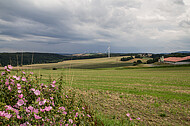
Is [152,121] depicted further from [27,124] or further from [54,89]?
[27,124]

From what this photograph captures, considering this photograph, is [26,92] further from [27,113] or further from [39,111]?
[39,111]

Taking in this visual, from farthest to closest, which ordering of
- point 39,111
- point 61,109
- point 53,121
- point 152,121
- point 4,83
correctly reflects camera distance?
point 152,121
point 4,83
point 61,109
point 53,121
point 39,111

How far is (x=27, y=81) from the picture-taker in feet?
12.8

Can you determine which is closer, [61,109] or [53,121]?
[53,121]

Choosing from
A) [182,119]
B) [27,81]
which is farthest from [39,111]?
[182,119]

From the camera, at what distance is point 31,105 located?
3146 mm

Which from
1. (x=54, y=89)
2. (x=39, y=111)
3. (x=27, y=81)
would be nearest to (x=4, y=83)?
(x=27, y=81)

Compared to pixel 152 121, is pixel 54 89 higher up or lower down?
higher up

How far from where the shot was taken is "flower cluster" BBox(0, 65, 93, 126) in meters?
2.64

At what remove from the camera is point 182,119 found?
6.81 m

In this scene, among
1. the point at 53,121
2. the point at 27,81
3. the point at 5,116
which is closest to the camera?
the point at 5,116

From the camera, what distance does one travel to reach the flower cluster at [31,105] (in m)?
2.64

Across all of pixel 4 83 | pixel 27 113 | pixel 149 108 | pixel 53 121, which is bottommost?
pixel 149 108

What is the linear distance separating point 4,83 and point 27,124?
163 cm
